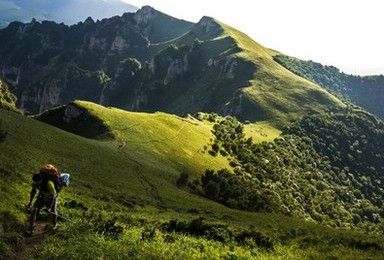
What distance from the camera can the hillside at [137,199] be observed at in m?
26.6

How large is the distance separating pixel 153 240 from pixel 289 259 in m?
8.28

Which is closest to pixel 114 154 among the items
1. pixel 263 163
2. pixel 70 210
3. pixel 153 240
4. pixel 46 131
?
pixel 46 131

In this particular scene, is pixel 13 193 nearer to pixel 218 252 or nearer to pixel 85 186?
pixel 218 252

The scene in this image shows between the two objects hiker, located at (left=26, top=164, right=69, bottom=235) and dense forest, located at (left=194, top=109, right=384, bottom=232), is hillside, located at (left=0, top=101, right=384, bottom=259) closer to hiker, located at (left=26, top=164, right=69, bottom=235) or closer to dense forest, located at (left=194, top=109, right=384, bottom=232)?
hiker, located at (left=26, top=164, right=69, bottom=235)

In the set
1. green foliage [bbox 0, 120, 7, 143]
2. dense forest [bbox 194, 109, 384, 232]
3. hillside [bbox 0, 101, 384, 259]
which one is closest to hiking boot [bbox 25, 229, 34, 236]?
hillside [bbox 0, 101, 384, 259]

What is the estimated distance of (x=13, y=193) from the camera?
107 feet

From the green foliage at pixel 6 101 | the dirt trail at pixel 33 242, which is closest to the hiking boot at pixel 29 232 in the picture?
the dirt trail at pixel 33 242

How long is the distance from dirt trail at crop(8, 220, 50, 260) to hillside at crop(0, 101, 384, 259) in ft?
1.83

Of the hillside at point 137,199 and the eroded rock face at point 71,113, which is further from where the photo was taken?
the eroded rock face at point 71,113

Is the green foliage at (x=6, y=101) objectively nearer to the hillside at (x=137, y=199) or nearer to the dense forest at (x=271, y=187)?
the hillside at (x=137, y=199)

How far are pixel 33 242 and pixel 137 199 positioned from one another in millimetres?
34982

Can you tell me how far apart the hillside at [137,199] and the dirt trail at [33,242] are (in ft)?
1.83

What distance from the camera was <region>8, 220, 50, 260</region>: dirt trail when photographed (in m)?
22.9

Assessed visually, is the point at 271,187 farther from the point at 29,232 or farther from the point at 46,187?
the point at 29,232
